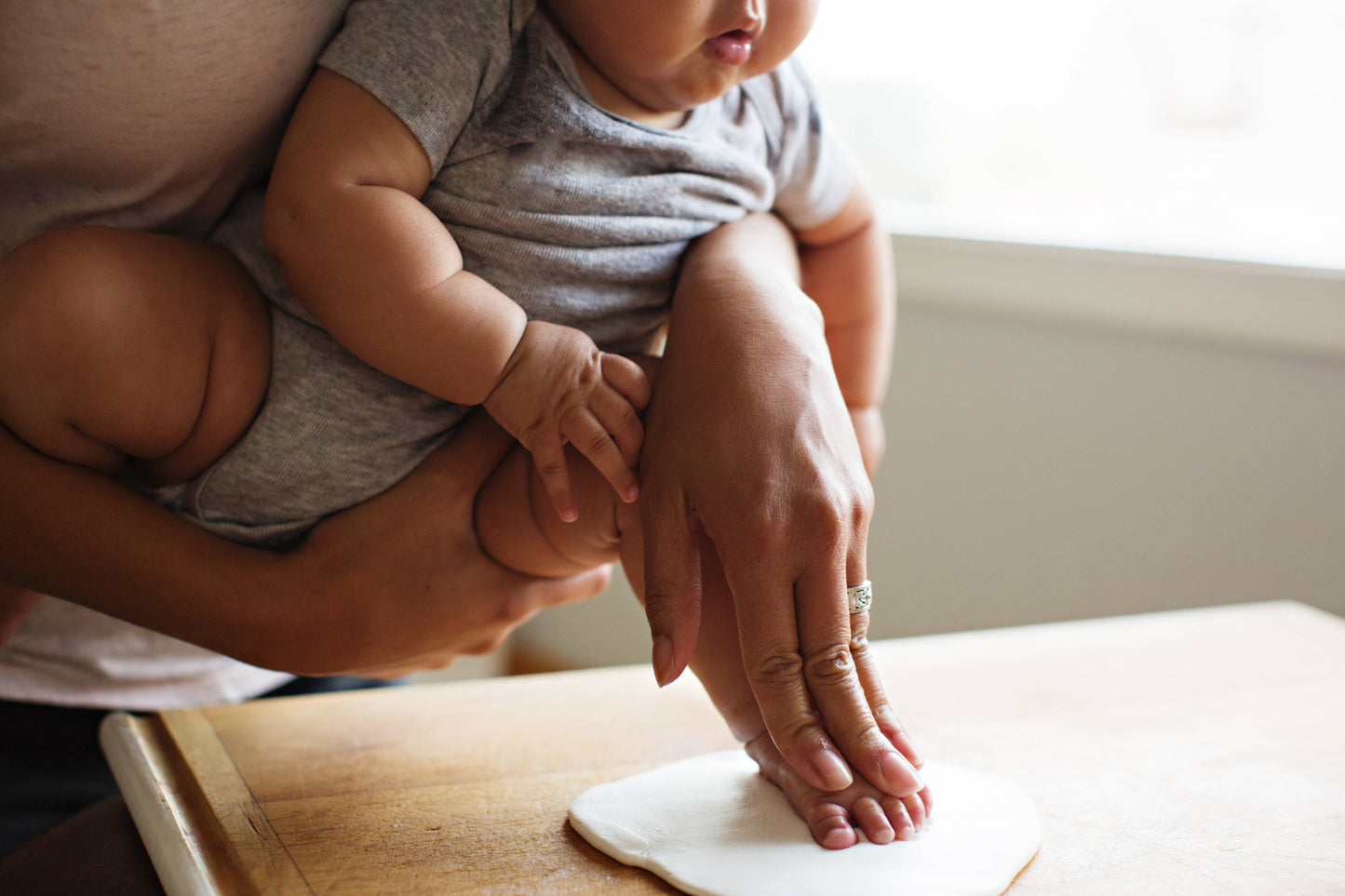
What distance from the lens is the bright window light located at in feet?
3.71

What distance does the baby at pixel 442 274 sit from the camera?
1.69 feet

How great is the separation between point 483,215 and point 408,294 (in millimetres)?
73

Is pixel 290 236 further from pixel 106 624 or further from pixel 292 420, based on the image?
pixel 106 624

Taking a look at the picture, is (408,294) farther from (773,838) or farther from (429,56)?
(773,838)

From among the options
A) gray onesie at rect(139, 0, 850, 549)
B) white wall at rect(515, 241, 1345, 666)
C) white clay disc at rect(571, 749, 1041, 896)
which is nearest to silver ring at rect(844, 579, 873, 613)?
white clay disc at rect(571, 749, 1041, 896)

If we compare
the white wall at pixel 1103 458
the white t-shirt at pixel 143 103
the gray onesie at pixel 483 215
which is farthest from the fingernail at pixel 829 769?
the white wall at pixel 1103 458

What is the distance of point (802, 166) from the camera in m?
0.69

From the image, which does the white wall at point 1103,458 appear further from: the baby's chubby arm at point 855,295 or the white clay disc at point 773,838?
the white clay disc at point 773,838

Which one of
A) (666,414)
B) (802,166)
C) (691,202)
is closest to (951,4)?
(802,166)

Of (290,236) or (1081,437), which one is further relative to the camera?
(1081,437)

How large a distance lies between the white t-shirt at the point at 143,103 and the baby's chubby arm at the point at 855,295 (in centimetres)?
36

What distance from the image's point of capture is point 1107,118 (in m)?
1.28

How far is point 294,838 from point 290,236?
299 millimetres

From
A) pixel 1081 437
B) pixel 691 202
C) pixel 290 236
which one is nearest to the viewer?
pixel 290 236
